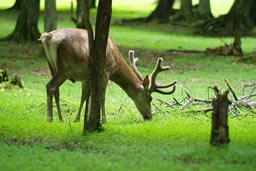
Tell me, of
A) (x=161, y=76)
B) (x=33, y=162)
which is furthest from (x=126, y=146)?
(x=161, y=76)

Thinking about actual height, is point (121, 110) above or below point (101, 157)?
below

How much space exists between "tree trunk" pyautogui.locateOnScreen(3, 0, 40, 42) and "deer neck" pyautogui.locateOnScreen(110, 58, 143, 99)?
36.5 ft

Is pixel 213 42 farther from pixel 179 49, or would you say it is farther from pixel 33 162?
pixel 33 162

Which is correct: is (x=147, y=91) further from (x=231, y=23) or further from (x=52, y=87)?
(x=231, y=23)

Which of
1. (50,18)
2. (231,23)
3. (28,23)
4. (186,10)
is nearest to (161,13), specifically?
(186,10)

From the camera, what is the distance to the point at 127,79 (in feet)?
36.5

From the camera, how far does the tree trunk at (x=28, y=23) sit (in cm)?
2178

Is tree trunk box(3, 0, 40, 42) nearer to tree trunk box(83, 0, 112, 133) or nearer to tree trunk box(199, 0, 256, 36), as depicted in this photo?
tree trunk box(199, 0, 256, 36)

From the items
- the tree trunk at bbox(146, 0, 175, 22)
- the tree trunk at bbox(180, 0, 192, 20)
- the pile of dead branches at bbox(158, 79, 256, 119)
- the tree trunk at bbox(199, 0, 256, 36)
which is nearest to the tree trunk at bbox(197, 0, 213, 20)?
the tree trunk at bbox(180, 0, 192, 20)

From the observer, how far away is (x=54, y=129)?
933cm

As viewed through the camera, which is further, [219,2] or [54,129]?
[219,2]

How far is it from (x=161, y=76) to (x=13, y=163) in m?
9.92

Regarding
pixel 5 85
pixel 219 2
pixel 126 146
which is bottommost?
pixel 219 2

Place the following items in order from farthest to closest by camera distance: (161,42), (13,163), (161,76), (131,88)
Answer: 1. (161,42)
2. (161,76)
3. (131,88)
4. (13,163)
